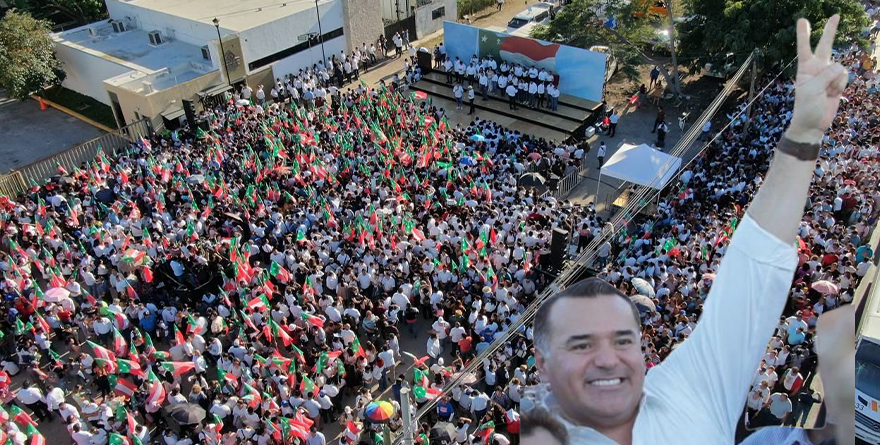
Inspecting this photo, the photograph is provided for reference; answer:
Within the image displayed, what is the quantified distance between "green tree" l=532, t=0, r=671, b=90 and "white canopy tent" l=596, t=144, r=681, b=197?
8538 mm

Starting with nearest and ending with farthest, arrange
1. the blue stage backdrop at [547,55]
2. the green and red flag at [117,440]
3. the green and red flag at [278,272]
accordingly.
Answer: the green and red flag at [117,440], the green and red flag at [278,272], the blue stage backdrop at [547,55]

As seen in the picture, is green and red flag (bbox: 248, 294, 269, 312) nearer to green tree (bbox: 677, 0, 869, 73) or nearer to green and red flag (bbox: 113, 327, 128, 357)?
green and red flag (bbox: 113, 327, 128, 357)

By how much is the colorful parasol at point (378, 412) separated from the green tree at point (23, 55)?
2187 cm

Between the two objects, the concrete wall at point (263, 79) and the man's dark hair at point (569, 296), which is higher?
the man's dark hair at point (569, 296)

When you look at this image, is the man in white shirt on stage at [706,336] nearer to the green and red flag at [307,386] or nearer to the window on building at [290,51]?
the green and red flag at [307,386]

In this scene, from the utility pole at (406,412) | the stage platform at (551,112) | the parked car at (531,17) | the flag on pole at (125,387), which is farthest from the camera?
the parked car at (531,17)

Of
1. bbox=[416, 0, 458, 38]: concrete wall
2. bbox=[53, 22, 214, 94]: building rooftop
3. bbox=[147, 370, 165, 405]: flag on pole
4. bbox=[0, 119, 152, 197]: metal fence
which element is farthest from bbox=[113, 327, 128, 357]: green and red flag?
bbox=[416, 0, 458, 38]: concrete wall

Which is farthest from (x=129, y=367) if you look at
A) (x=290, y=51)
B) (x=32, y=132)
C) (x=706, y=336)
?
(x=32, y=132)

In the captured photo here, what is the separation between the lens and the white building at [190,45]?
2328 centimetres

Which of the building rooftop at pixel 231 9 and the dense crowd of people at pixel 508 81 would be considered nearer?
the dense crowd of people at pixel 508 81

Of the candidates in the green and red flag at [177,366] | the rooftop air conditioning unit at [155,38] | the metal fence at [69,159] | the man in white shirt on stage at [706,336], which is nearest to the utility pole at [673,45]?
the metal fence at [69,159]

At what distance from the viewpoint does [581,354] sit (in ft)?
7.43

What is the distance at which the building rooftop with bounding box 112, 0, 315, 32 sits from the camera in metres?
25.0

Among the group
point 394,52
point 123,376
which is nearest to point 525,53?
point 394,52
